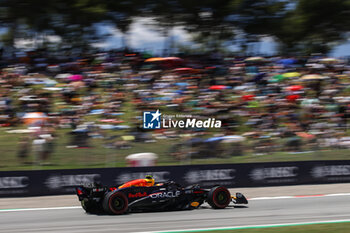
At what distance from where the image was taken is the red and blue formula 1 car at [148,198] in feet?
32.4

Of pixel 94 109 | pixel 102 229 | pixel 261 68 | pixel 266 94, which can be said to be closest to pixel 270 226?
pixel 102 229

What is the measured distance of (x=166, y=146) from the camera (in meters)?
13.9

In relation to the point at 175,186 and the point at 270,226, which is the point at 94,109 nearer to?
the point at 175,186

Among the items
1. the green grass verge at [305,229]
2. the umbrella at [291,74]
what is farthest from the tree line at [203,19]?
the green grass verge at [305,229]

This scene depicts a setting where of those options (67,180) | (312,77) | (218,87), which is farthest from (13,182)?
(312,77)

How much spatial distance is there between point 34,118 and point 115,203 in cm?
532

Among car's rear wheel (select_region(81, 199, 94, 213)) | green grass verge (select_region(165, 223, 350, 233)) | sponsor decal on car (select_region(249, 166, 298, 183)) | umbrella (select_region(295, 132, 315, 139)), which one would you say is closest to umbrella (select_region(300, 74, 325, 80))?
umbrella (select_region(295, 132, 315, 139))

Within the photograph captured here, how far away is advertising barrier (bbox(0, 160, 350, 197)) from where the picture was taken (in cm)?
1290

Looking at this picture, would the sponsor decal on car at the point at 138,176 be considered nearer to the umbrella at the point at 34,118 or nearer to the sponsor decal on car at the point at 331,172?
the umbrella at the point at 34,118

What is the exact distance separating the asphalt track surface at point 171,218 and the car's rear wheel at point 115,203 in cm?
15

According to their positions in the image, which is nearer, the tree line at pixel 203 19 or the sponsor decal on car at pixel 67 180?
the sponsor decal on car at pixel 67 180

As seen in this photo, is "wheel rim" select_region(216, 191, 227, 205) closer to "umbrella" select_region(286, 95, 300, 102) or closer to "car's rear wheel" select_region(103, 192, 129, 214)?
"car's rear wheel" select_region(103, 192, 129, 214)

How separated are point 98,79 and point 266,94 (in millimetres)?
6060

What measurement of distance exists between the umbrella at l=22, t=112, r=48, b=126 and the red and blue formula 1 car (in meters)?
4.16
